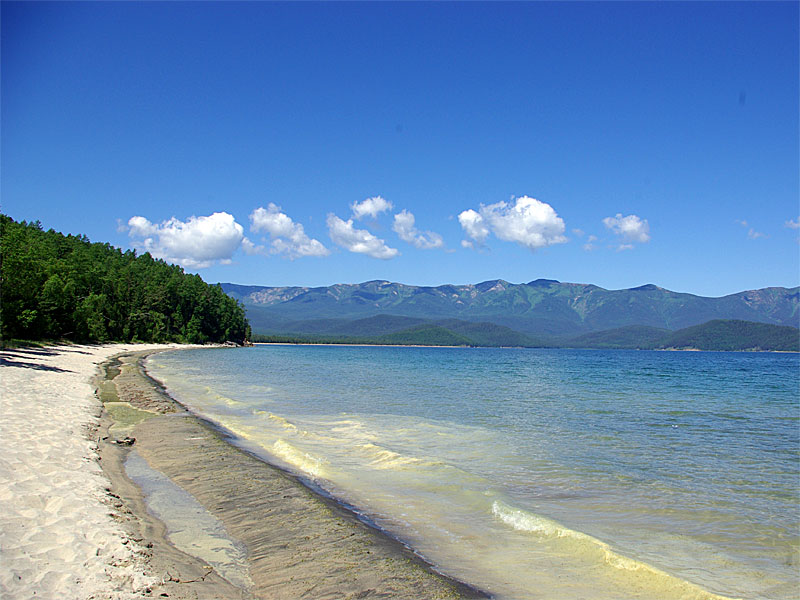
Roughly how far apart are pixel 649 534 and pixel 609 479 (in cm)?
369

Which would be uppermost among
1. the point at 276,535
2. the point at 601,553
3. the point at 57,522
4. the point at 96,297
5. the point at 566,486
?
the point at 96,297

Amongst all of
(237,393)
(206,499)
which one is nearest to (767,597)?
(206,499)

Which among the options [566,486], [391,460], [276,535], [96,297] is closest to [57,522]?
[276,535]

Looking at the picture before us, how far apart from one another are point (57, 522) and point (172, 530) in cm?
154

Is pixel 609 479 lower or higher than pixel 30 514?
lower

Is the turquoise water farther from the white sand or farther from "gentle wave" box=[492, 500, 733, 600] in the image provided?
the white sand

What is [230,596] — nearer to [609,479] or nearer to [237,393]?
[609,479]

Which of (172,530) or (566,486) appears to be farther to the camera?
(566,486)

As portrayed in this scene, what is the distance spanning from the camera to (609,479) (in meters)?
12.7

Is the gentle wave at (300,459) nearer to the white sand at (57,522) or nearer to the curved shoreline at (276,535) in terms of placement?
the curved shoreline at (276,535)

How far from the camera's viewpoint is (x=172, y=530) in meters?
8.07

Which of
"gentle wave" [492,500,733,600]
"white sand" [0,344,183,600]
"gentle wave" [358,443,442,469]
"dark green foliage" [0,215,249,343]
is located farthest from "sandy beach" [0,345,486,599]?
"dark green foliage" [0,215,249,343]

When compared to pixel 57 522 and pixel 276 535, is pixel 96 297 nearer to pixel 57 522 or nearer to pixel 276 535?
pixel 57 522

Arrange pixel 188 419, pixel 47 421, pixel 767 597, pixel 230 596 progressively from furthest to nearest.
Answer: pixel 188 419
pixel 47 421
pixel 767 597
pixel 230 596
